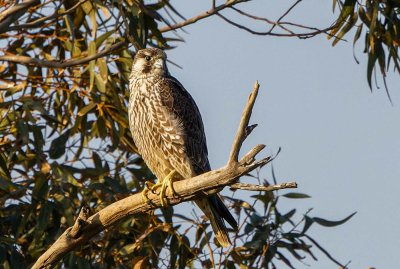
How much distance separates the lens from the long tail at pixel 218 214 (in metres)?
5.36

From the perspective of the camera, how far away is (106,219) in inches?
192

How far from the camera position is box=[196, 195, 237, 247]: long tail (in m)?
5.36

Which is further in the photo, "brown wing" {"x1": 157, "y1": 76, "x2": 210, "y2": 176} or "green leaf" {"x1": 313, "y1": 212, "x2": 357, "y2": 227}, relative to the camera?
"green leaf" {"x1": 313, "y1": 212, "x2": 357, "y2": 227}

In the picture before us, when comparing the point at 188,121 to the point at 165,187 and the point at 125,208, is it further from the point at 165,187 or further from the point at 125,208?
the point at 125,208

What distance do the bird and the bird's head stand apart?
23 millimetres

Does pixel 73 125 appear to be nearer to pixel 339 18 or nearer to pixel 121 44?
pixel 121 44

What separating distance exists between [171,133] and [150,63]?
50 centimetres

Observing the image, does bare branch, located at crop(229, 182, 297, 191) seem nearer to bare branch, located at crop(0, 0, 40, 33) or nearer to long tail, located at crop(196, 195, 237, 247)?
long tail, located at crop(196, 195, 237, 247)

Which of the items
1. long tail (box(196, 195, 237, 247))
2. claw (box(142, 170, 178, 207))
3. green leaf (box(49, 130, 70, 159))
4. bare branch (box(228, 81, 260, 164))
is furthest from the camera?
green leaf (box(49, 130, 70, 159))

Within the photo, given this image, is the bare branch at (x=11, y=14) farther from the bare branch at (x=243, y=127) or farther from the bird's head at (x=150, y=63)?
the bare branch at (x=243, y=127)

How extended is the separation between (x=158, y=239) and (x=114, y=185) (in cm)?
39

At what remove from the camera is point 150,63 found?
5.96 meters

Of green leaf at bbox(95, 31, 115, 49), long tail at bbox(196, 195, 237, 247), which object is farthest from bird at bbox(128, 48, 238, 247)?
green leaf at bbox(95, 31, 115, 49)

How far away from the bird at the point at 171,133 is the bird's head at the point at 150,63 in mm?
23
